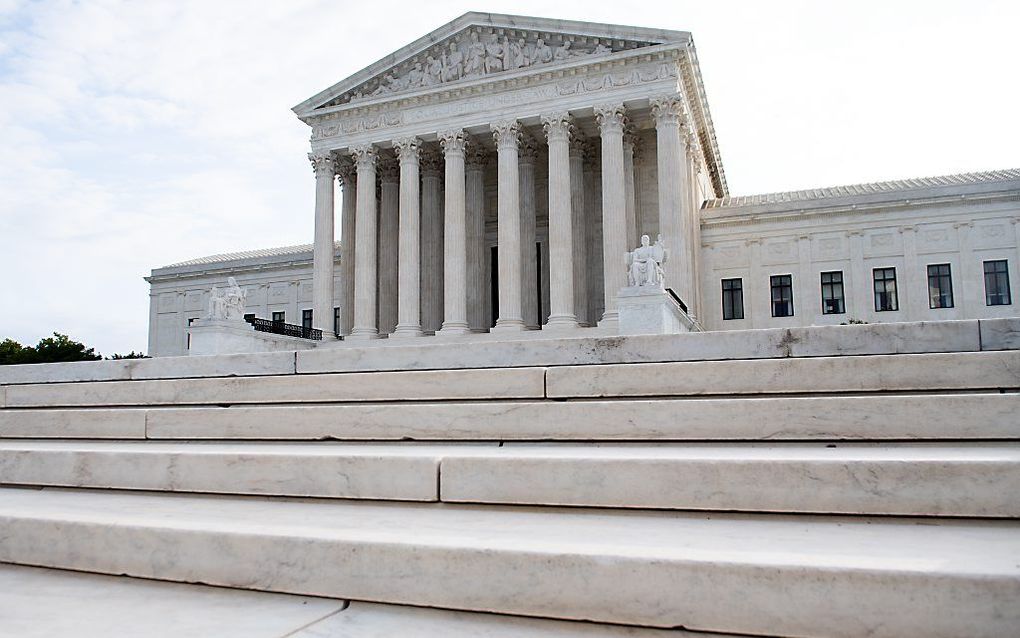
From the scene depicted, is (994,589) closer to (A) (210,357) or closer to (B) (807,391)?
(B) (807,391)

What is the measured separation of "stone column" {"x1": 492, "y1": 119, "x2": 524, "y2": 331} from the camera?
107ft

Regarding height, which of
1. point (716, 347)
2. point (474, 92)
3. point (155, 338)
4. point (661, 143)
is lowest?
point (716, 347)

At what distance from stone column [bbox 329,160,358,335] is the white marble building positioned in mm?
108

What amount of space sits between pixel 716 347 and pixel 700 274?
1183 inches

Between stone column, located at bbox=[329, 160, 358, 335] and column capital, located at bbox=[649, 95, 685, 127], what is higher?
column capital, located at bbox=[649, 95, 685, 127]

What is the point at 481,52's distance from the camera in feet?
114

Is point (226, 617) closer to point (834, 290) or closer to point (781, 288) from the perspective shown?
point (781, 288)

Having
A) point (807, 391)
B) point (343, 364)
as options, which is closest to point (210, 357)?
point (343, 364)

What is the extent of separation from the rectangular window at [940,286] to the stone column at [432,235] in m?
23.0

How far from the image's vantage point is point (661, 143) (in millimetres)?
31703

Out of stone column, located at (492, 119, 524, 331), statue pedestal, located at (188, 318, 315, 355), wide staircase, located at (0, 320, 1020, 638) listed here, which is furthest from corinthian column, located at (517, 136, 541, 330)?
wide staircase, located at (0, 320, 1020, 638)

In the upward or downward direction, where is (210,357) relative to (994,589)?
upward

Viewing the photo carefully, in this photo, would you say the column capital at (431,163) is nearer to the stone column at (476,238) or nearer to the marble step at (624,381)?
the stone column at (476,238)

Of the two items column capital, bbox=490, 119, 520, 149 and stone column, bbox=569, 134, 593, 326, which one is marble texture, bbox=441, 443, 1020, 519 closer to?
stone column, bbox=569, 134, 593, 326
